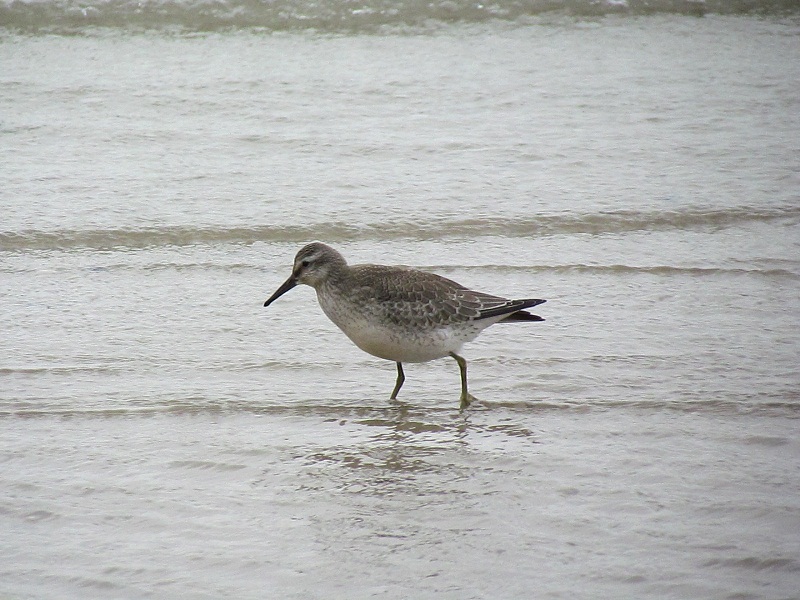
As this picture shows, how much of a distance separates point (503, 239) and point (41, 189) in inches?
126

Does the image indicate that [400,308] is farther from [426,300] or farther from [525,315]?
[525,315]

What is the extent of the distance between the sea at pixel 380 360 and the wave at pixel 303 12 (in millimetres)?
142

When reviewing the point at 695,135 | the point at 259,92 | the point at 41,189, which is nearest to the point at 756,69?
the point at 695,135

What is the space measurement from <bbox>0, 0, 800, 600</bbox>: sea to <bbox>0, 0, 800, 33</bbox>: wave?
142mm

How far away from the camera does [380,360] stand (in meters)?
5.93

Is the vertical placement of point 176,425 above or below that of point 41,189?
below

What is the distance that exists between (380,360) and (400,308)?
0.57m

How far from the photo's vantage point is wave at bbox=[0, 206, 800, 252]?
726 centimetres

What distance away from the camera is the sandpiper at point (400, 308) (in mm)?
5379

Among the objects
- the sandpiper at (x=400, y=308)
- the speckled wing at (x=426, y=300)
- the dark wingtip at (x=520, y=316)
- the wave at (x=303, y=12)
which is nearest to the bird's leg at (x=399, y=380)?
the sandpiper at (x=400, y=308)

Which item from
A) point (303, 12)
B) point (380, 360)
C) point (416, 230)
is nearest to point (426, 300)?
point (380, 360)

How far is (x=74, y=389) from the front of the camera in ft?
17.4

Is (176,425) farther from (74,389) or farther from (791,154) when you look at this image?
(791,154)

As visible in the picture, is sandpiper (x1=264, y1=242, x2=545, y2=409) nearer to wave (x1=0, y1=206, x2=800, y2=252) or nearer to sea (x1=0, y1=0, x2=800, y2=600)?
sea (x1=0, y1=0, x2=800, y2=600)
